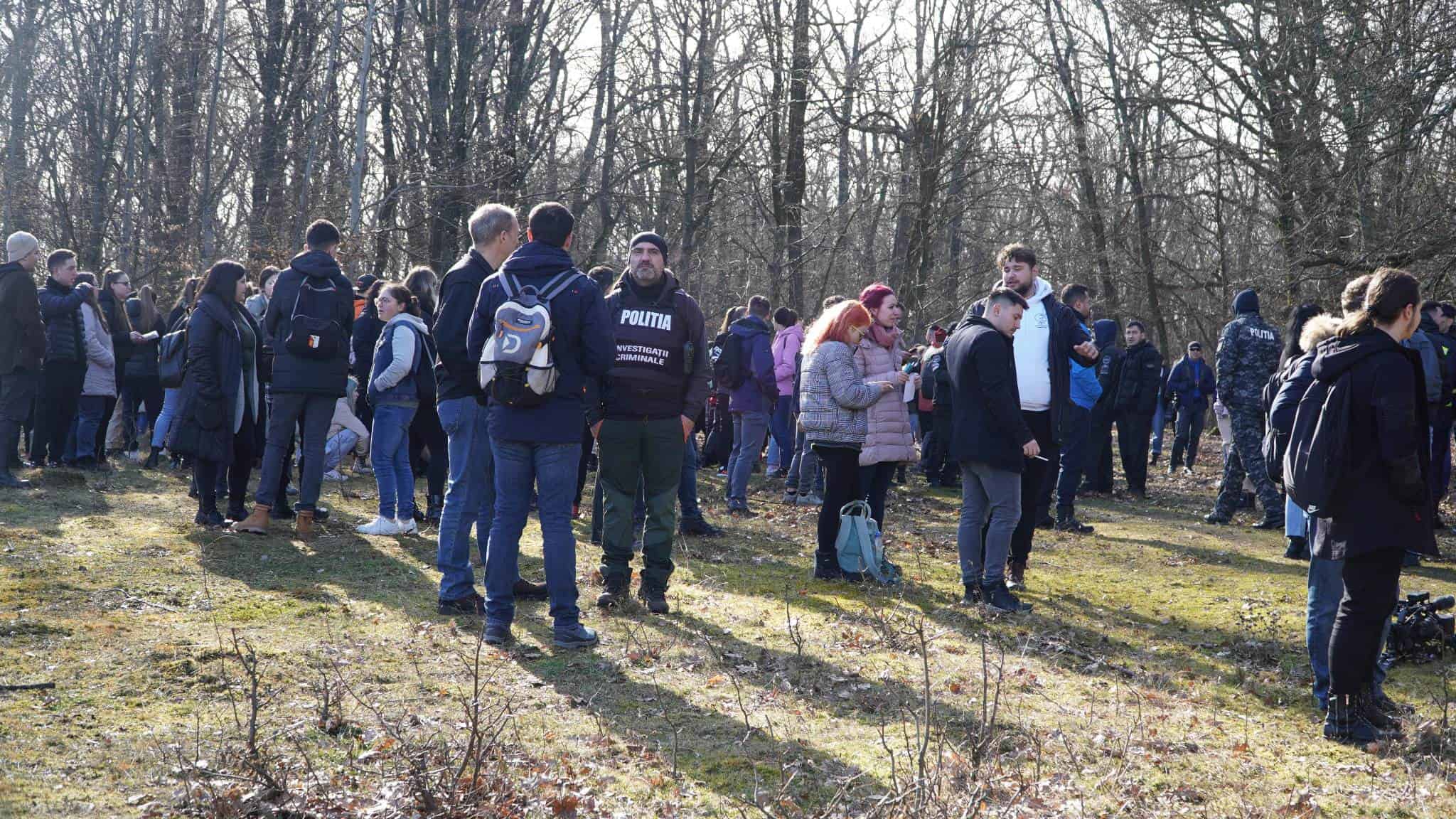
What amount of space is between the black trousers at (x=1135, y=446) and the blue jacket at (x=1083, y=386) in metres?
3.23

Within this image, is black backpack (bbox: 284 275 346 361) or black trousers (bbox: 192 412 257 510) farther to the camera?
black trousers (bbox: 192 412 257 510)

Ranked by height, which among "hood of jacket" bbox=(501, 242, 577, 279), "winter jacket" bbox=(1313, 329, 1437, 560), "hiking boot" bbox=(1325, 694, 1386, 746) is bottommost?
"hiking boot" bbox=(1325, 694, 1386, 746)

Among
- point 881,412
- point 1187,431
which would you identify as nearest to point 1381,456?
point 881,412

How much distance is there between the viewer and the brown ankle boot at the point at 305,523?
29.7ft

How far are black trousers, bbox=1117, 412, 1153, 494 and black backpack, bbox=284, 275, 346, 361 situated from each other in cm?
1004

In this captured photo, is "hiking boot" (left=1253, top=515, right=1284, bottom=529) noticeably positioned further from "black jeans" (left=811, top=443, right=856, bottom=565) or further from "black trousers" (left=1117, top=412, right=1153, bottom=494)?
"black jeans" (left=811, top=443, right=856, bottom=565)

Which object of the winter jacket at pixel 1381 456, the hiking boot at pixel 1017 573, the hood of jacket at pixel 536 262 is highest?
the hood of jacket at pixel 536 262

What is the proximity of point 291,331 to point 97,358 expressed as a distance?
188 inches

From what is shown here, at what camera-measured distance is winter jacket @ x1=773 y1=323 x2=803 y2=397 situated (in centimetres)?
1357

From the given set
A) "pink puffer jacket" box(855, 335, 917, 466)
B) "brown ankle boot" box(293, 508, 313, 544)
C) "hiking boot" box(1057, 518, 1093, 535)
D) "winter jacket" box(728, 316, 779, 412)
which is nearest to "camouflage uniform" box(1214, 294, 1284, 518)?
"hiking boot" box(1057, 518, 1093, 535)

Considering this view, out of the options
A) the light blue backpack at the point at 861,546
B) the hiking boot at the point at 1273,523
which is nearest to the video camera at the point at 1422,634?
the light blue backpack at the point at 861,546

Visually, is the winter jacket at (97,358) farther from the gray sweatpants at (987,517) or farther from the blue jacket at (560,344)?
A: the gray sweatpants at (987,517)

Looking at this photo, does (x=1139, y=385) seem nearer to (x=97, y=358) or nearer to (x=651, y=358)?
(x=651, y=358)

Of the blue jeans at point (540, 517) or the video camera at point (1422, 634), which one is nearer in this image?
the blue jeans at point (540, 517)
